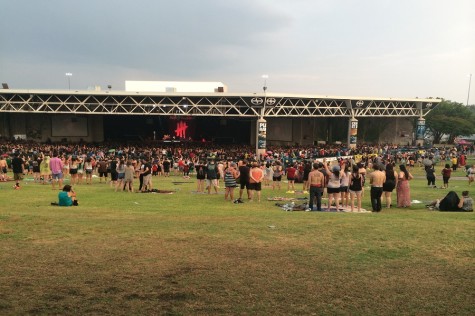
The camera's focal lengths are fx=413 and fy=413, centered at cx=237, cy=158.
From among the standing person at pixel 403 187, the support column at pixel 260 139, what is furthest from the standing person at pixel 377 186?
the support column at pixel 260 139

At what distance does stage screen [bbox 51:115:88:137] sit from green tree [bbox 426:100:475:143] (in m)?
57.4

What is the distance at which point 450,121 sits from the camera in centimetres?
7069

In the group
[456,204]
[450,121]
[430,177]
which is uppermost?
[450,121]

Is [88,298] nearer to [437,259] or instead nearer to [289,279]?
[289,279]

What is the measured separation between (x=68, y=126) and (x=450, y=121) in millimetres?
60627

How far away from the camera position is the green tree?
230 ft

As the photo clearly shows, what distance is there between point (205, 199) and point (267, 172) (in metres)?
6.15

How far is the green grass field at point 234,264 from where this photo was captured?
4770mm

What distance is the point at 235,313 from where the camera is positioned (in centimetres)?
452

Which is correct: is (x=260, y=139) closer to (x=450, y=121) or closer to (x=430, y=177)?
(x=430, y=177)

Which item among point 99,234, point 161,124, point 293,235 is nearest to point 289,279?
point 293,235

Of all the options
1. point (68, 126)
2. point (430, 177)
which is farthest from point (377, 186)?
point (68, 126)

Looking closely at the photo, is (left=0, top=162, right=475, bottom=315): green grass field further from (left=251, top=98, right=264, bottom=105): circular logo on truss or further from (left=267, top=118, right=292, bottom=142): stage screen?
(left=267, top=118, right=292, bottom=142): stage screen

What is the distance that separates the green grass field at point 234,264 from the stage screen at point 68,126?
4366cm
